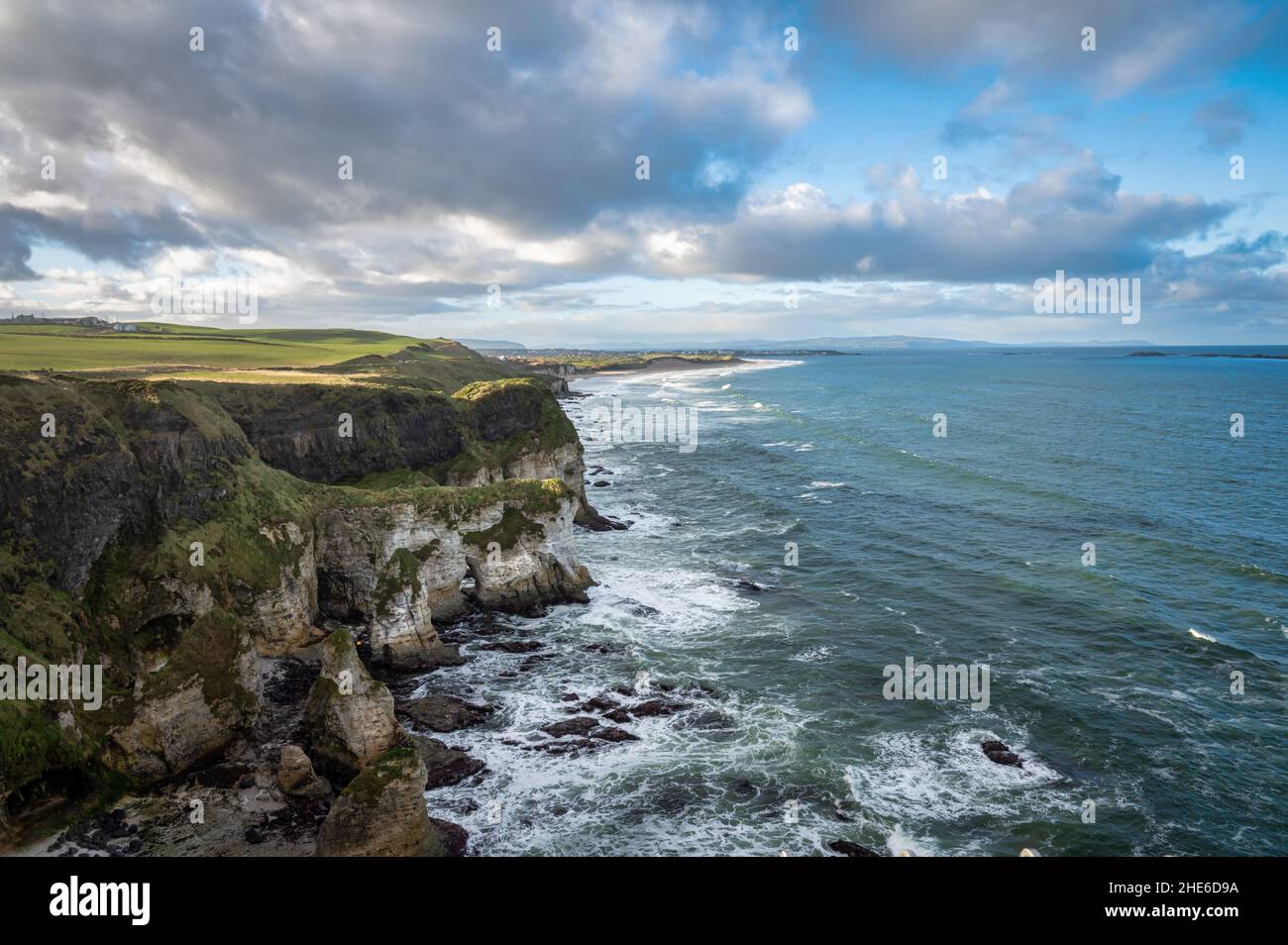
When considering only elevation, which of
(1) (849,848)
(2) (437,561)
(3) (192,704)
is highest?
(2) (437,561)

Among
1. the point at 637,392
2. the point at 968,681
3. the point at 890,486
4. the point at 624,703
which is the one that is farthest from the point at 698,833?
the point at 637,392

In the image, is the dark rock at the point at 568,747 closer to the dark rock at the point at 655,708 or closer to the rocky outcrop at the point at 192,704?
the dark rock at the point at 655,708

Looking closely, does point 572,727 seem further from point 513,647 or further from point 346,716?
point 346,716

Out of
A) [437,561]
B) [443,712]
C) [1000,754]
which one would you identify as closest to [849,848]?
[1000,754]

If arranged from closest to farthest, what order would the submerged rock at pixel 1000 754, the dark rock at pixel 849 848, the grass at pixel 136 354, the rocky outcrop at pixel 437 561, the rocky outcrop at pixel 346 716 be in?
the dark rock at pixel 849 848 → the rocky outcrop at pixel 346 716 → the submerged rock at pixel 1000 754 → the rocky outcrop at pixel 437 561 → the grass at pixel 136 354

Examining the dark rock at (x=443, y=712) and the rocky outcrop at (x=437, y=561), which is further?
the rocky outcrop at (x=437, y=561)

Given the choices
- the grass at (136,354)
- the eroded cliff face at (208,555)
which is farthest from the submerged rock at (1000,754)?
the grass at (136,354)
